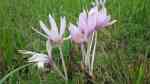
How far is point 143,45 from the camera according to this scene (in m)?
2.04

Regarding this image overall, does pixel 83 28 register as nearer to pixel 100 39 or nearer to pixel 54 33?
pixel 54 33

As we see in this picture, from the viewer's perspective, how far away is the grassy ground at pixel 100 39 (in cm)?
167

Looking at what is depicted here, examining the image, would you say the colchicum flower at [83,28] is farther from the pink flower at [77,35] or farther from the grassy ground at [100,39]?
the grassy ground at [100,39]

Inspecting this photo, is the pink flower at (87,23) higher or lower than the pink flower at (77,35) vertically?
higher

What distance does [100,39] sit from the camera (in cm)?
221

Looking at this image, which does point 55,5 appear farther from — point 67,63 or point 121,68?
point 121,68

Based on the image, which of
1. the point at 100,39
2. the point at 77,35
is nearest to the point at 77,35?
the point at 77,35

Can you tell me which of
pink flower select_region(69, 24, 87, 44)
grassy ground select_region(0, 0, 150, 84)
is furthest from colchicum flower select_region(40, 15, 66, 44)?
grassy ground select_region(0, 0, 150, 84)

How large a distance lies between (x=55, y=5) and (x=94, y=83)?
155 centimetres

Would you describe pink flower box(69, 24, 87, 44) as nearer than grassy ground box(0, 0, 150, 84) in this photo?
Yes

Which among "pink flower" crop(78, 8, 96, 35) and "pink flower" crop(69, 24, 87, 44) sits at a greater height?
"pink flower" crop(78, 8, 96, 35)

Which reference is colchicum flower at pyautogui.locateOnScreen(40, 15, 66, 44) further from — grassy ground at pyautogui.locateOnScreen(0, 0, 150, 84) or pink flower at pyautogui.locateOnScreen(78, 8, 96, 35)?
grassy ground at pyautogui.locateOnScreen(0, 0, 150, 84)

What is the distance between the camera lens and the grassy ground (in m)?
1.67

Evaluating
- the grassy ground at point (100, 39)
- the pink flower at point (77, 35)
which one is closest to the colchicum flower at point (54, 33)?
the pink flower at point (77, 35)
